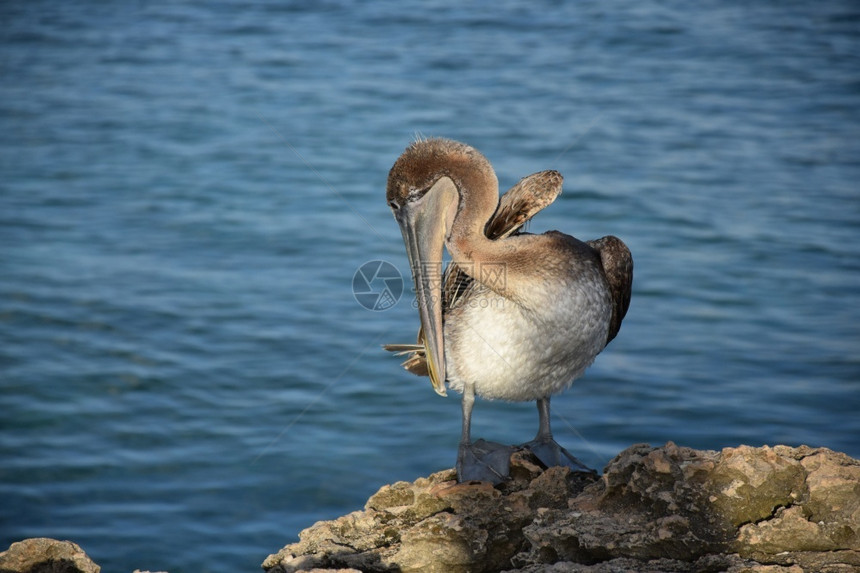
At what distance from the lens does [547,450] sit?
189 inches

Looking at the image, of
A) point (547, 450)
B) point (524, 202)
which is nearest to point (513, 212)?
point (524, 202)

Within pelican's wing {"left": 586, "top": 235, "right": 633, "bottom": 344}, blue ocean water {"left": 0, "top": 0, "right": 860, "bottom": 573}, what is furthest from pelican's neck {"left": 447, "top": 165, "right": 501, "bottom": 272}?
blue ocean water {"left": 0, "top": 0, "right": 860, "bottom": 573}

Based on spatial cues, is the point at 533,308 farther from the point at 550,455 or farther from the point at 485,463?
the point at 550,455

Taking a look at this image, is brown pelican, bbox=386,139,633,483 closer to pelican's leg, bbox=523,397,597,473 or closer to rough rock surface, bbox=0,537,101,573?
pelican's leg, bbox=523,397,597,473

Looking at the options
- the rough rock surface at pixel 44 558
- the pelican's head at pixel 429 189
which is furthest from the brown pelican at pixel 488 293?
the rough rock surface at pixel 44 558

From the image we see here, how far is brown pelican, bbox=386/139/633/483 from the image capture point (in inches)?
174

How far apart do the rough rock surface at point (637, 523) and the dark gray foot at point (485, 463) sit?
0.78 ft

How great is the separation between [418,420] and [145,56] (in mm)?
10832

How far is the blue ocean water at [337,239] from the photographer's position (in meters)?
8.33

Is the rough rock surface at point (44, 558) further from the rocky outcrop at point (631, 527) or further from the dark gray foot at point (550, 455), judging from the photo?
the dark gray foot at point (550, 455)

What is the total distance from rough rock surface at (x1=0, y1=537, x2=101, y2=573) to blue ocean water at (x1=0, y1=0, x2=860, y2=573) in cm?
363

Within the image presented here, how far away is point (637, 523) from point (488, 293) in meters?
1.37

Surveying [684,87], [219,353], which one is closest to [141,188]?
[219,353]

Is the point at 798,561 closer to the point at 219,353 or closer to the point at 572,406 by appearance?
the point at 572,406
